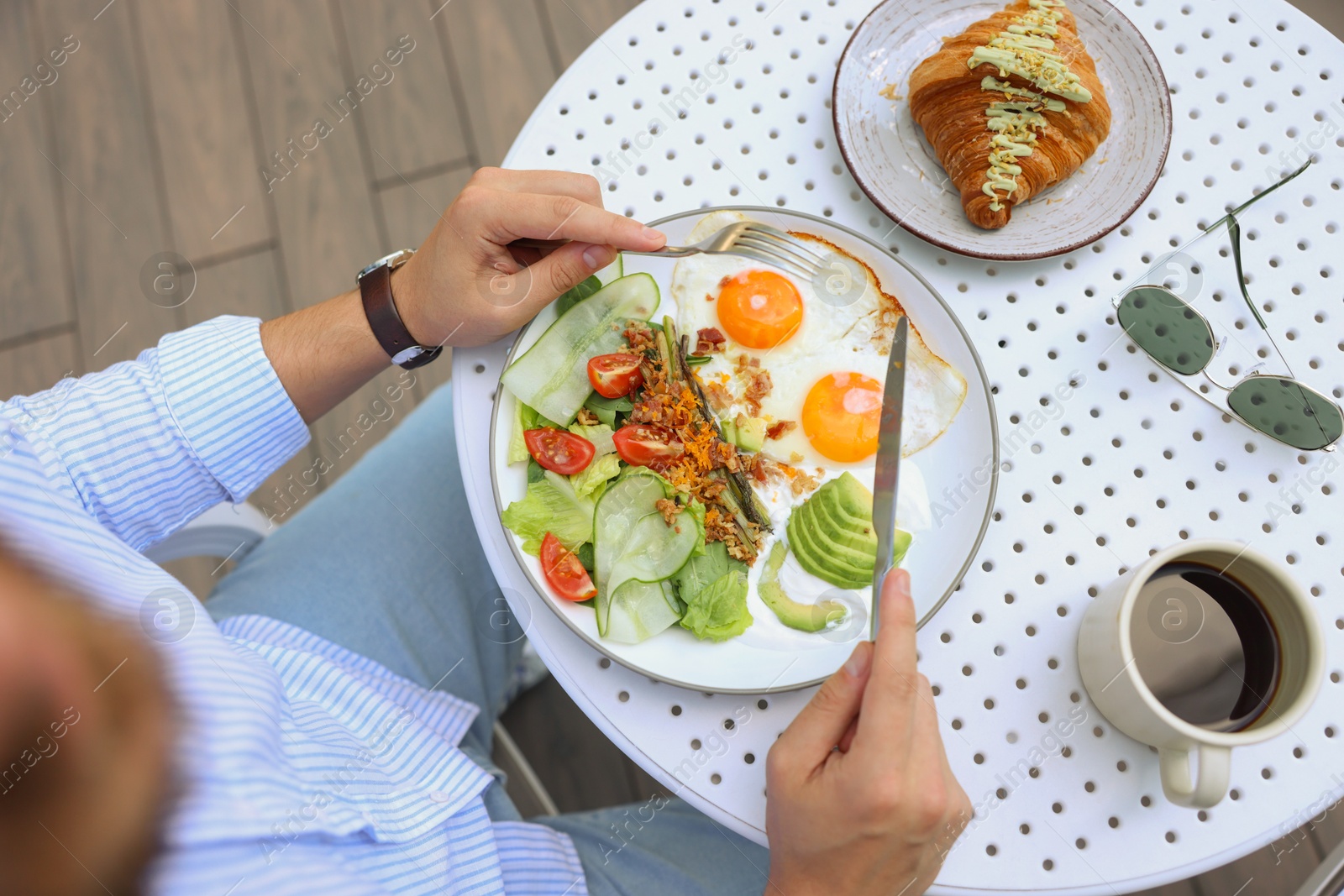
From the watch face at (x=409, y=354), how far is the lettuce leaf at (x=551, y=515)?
338 mm

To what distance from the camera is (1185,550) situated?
3.01 feet

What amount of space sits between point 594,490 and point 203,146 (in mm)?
2172

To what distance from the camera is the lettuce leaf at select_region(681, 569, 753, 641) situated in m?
1.03

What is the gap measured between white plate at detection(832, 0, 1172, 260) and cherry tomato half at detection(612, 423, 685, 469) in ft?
1.48

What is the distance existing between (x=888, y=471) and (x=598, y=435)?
397 mm

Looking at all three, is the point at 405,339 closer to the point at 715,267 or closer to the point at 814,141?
the point at 715,267

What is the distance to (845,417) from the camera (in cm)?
111

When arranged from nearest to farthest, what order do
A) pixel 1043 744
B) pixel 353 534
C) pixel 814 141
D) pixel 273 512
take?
pixel 1043 744 → pixel 814 141 → pixel 353 534 → pixel 273 512

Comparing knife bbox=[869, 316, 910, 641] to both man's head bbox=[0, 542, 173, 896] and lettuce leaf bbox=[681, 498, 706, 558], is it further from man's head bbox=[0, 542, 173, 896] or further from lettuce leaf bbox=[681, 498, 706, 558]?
man's head bbox=[0, 542, 173, 896]

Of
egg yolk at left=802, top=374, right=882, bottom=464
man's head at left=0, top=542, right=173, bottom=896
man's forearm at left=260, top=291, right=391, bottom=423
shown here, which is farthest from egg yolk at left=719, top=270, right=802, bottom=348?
man's head at left=0, top=542, right=173, bottom=896

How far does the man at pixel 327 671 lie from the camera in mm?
873

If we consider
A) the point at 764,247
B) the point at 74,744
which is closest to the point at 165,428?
the point at 74,744

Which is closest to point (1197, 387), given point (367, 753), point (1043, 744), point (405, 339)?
point (1043, 744)

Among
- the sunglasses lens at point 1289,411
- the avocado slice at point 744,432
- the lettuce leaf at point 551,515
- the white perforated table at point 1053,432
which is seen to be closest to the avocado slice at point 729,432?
the avocado slice at point 744,432
